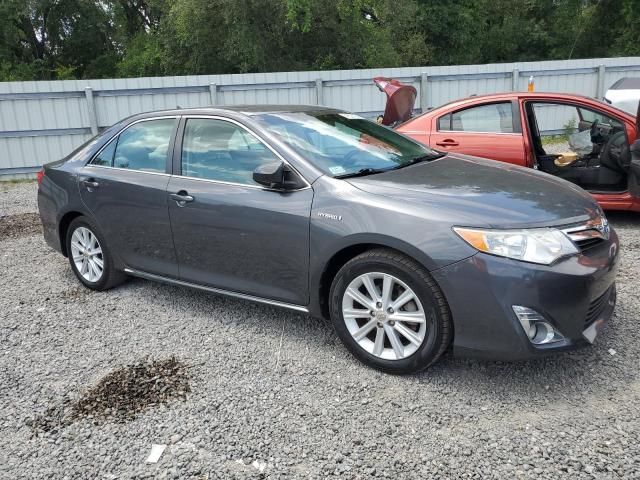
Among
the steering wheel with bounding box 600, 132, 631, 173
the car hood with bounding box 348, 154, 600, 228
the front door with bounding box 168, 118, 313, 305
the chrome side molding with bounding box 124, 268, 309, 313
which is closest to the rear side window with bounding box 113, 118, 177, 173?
the front door with bounding box 168, 118, 313, 305

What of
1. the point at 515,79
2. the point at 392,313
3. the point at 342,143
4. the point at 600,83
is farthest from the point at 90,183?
the point at 600,83

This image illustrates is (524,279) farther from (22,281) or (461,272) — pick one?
(22,281)

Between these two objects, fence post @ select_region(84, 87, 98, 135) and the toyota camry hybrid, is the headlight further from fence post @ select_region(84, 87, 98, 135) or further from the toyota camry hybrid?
fence post @ select_region(84, 87, 98, 135)

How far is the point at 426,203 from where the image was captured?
3178 millimetres

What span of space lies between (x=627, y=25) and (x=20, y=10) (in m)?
27.7

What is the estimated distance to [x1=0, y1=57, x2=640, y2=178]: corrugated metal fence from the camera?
11.8 metres

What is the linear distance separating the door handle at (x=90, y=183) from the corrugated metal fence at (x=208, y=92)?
25.9ft

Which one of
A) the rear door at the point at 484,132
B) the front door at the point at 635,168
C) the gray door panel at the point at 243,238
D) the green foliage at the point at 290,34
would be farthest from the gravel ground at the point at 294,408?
the green foliage at the point at 290,34

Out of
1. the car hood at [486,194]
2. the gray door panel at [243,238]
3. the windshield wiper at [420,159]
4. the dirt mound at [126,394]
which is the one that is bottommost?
the dirt mound at [126,394]

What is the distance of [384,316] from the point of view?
326 cm

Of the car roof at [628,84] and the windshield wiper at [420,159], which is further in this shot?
the car roof at [628,84]

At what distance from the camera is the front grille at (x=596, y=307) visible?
305 cm

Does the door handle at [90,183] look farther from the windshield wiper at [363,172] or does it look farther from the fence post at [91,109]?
the fence post at [91,109]

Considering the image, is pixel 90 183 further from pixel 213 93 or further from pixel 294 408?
pixel 213 93
